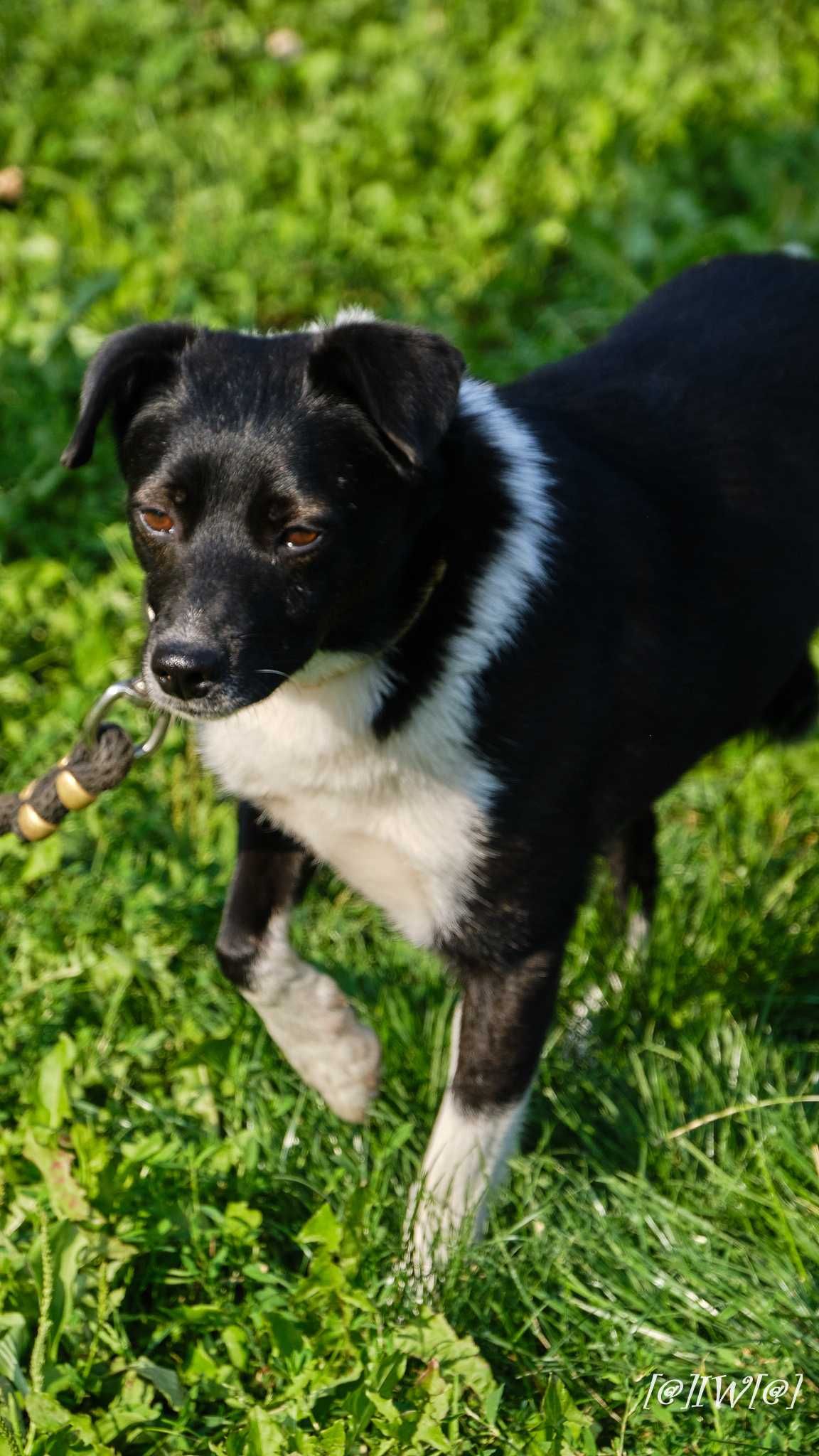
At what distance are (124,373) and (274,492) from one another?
36 centimetres

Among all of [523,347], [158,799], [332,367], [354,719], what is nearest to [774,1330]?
[354,719]

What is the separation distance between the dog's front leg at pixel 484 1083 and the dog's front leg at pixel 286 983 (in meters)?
0.19

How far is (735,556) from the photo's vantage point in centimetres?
334

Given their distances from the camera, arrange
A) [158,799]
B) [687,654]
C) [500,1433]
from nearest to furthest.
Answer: [500,1433] → [687,654] → [158,799]

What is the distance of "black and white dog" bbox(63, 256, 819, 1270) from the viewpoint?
2.74 meters

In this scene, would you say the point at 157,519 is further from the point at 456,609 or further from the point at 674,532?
the point at 674,532

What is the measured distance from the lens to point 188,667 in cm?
262

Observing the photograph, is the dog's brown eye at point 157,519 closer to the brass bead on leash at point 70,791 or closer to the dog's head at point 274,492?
the dog's head at point 274,492

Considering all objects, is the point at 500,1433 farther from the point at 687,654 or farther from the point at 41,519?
the point at 41,519

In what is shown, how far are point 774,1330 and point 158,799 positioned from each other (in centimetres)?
194

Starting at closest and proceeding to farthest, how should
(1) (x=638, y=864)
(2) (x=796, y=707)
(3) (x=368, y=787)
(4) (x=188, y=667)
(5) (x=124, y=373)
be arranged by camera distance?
1. (4) (x=188, y=667)
2. (5) (x=124, y=373)
3. (3) (x=368, y=787)
4. (1) (x=638, y=864)
5. (2) (x=796, y=707)

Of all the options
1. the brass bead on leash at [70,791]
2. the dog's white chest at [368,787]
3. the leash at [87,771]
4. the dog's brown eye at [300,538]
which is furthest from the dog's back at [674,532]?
the brass bead on leash at [70,791]

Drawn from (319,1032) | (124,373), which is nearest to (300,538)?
(124,373)

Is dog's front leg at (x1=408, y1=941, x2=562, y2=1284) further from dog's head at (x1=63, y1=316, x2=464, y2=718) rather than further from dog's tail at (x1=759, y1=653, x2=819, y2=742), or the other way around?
dog's tail at (x1=759, y1=653, x2=819, y2=742)
